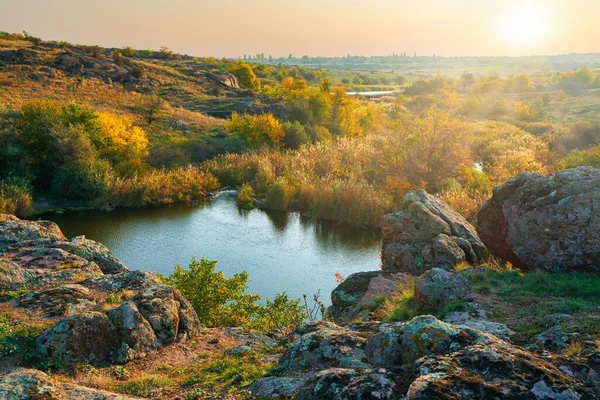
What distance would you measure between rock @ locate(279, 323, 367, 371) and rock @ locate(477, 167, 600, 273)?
20.0 ft

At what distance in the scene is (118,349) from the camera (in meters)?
8.12

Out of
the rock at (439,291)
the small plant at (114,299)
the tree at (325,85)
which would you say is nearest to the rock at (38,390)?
the small plant at (114,299)

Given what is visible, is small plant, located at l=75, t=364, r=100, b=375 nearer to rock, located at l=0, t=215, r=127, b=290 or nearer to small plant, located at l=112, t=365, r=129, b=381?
small plant, located at l=112, t=365, r=129, b=381

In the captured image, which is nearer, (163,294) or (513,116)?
(163,294)

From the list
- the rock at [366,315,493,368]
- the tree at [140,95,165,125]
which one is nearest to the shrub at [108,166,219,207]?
the tree at [140,95,165,125]

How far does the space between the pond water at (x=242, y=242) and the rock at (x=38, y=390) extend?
39.1 ft

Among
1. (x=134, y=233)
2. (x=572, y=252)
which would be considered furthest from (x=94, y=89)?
(x=572, y=252)

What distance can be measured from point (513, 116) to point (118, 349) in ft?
232

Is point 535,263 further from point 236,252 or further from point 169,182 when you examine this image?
point 169,182

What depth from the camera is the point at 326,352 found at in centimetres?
651

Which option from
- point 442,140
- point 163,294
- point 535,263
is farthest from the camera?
point 442,140

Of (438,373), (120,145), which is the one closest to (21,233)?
(438,373)

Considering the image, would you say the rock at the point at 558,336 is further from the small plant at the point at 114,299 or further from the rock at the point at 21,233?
the rock at the point at 21,233

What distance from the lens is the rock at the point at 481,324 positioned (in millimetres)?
6983
